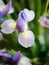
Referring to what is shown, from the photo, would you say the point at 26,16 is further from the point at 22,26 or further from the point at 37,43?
the point at 37,43

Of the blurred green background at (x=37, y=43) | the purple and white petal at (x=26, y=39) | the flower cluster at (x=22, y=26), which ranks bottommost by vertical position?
the blurred green background at (x=37, y=43)

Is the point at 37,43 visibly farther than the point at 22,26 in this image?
Yes

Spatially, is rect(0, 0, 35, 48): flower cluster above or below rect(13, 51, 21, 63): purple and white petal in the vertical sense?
above

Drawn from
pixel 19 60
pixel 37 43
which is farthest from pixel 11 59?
pixel 37 43

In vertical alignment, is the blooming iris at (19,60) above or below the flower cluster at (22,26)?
below

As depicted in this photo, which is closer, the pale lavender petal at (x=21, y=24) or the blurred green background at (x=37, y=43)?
the pale lavender petal at (x=21, y=24)

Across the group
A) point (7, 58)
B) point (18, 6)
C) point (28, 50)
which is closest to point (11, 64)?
point (7, 58)

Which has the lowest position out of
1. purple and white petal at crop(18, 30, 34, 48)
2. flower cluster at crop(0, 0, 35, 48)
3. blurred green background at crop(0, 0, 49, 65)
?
blurred green background at crop(0, 0, 49, 65)

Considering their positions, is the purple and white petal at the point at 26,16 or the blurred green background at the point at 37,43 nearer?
the purple and white petal at the point at 26,16

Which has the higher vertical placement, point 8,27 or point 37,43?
point 8,27

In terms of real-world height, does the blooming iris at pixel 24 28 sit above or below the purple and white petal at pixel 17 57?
above

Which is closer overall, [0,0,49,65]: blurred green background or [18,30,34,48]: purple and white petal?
[18,30,34,48]: purple and white petal

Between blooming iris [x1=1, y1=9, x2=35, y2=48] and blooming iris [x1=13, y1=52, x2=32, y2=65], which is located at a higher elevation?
blooming iris [x1=1, y1=9, x2=35, y2=48]
